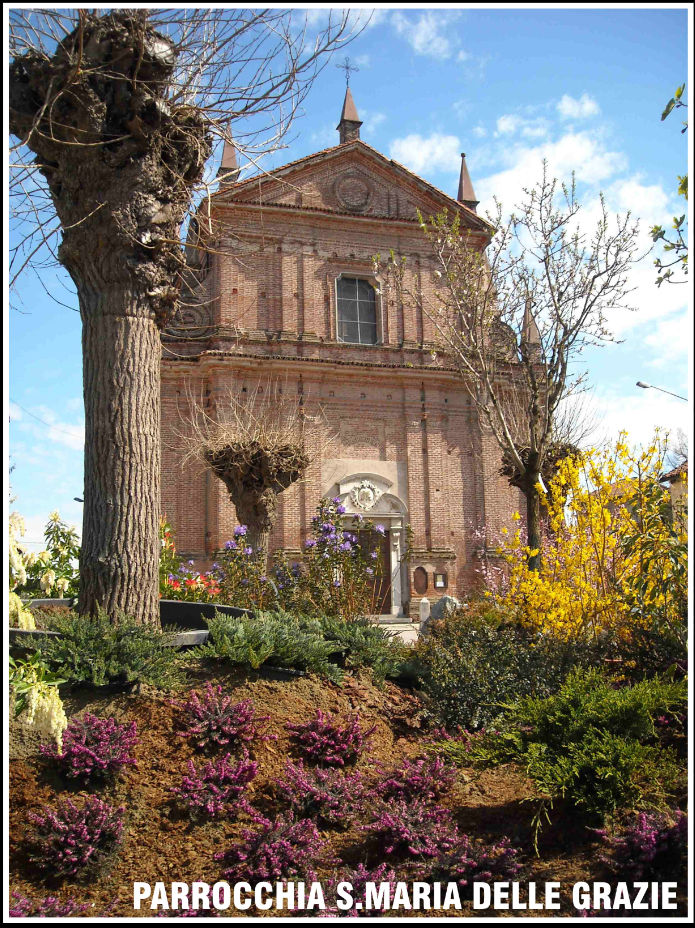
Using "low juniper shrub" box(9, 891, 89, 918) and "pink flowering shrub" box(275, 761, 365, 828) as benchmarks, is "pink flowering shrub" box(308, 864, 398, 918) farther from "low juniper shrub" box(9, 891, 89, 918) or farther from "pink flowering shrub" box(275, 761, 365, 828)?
"low juniper shrub" box(9, 891, 89, 918)

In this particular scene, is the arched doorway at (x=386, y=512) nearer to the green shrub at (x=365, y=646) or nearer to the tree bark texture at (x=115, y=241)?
the green shrub at (x=365, y=646)

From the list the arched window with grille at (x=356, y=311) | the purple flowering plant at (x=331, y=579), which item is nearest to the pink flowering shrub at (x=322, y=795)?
the purple flowering plant at (x=331, y=579)

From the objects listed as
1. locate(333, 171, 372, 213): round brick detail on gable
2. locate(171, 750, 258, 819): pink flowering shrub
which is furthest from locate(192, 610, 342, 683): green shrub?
locate(333, 171, 372, 213): round brick detail on gable

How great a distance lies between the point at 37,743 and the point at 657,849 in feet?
10.6

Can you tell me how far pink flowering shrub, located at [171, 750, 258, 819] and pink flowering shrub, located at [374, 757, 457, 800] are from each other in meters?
0.73

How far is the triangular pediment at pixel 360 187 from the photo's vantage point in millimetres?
22016

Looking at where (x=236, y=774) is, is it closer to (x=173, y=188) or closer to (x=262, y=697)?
(x=262, y=697)

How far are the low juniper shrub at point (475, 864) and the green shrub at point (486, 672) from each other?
130cm

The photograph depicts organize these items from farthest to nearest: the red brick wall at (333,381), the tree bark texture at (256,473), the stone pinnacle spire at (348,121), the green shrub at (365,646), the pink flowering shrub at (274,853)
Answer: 1. the stone pinnacle spire at (348,121)
2. the red brick wall at (333,381)
3. the tree bark texture at (256,473)
4. the green shrub at (365,646)
5. the pink flowering shrub at (274,853)

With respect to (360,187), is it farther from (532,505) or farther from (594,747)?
(594,747)

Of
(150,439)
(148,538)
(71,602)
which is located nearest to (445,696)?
(148,538)

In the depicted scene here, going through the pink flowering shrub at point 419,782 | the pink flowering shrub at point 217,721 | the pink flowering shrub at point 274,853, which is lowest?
the pink flowering shrub at point 274,853

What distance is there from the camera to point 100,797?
13.1 ft

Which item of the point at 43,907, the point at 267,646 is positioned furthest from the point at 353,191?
the point at 43,907
